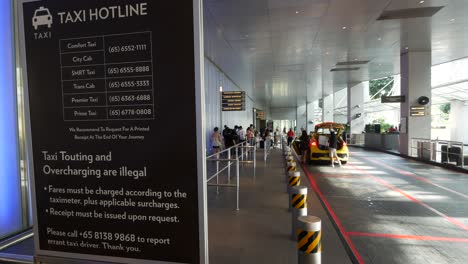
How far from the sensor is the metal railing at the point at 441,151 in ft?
39.1

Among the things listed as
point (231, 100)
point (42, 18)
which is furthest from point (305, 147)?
point (42, 18)

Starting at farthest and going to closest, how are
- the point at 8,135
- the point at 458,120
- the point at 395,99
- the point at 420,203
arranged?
the point at 458,120, the point at 395,99, the point at 420,203, the point at 8,135

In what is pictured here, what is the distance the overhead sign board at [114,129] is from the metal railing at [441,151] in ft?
47.0

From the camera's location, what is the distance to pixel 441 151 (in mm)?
13125

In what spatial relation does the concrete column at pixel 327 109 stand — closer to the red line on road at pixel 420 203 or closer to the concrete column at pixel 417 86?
the concrete column at pixel 417 86

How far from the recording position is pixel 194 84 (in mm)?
1443

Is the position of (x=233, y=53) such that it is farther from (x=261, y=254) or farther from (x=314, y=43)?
(x=261, y=254)

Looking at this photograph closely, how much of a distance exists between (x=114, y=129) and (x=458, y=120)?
1638 inches

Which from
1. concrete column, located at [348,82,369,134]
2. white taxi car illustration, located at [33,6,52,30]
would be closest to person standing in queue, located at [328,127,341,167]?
white taxi car illustration, located at [33,6,52,30]

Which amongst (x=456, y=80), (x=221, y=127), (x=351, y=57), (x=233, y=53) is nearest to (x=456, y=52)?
(x=351, y=57)

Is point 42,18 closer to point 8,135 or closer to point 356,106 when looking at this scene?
point 8,135

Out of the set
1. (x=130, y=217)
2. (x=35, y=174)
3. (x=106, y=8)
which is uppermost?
(x=106, y=8)

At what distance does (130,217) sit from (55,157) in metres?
0.61

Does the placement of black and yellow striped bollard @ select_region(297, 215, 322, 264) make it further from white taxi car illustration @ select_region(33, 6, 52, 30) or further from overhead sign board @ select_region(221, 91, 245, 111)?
overhead sign board @ select_region(221, 91, 245, 111)
